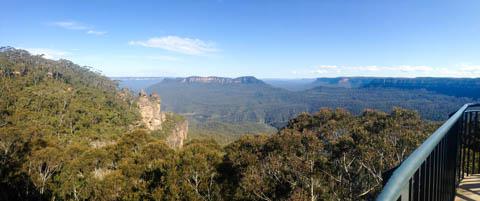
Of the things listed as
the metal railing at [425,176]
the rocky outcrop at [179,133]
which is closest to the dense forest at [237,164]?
the metal railing at [425,176]

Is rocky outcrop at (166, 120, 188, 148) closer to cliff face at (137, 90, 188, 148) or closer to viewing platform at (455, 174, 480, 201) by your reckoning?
cliff face at (137, 90, 188, 148)

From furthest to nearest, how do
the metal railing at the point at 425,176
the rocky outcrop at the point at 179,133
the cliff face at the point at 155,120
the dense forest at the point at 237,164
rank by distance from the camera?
the rocky outcrop at the point at 179,133, the cliff face at the point at 155,120, the dense forest at the point at 237,164, the metal railing at the point at 425,176

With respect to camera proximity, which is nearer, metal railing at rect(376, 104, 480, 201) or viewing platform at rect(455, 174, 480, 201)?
metal railing at rect(376, 104, 480, 201)

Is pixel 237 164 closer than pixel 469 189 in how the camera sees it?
No

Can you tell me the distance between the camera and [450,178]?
3.47 m

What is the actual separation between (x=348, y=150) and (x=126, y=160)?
42.5ft

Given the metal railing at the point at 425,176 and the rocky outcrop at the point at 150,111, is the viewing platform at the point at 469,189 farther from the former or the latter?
the rocky outcrop at the point at 150,111

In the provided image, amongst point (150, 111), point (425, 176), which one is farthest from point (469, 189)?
point (150, 111)

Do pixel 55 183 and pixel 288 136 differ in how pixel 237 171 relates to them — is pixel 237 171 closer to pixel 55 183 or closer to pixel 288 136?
pixel 288 136

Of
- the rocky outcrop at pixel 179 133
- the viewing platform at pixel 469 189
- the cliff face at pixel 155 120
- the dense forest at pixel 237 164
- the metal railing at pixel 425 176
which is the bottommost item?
the rocky outcrop at pixel 179 133

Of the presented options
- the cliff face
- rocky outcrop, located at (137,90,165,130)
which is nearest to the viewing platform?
the cliff face

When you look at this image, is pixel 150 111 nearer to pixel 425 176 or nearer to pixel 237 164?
pixel 237 164

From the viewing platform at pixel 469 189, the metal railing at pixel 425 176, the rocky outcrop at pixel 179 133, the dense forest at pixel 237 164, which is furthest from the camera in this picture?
the rocky outcrop at pixel 179 133

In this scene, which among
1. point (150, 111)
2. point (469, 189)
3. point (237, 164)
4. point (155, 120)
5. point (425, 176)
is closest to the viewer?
point (425, 176)
